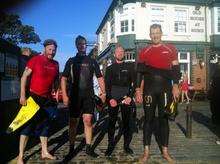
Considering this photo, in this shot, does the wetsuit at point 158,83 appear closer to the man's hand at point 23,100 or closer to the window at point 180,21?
the man's hand at point 23,100

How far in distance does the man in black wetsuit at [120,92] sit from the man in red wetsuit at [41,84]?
113cm

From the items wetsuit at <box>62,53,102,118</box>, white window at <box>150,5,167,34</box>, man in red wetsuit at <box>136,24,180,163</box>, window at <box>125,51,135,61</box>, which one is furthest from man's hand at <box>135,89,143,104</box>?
white window at <box>150,5,167,34</box>

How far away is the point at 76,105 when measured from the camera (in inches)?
299

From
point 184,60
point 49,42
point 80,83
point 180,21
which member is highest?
point 180,21

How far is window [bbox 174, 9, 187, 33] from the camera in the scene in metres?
34.8

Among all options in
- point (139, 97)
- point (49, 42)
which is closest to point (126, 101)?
point (139, 97)

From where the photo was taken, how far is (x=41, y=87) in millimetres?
6934

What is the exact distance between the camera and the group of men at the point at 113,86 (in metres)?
6.88

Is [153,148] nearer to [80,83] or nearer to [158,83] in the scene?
[158,83]

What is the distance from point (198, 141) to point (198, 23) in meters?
27.1

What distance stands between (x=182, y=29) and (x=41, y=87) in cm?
2944

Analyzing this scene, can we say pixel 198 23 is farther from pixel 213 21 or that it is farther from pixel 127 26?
pixel 127 26

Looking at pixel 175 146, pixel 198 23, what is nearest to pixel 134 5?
pixel 198 23

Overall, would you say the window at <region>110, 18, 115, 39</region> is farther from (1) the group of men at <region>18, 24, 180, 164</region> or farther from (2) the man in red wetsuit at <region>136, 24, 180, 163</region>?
(2) the man in red wetsuit at <region>136, 24, 180, 163</region>
